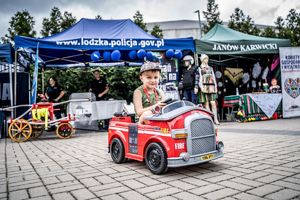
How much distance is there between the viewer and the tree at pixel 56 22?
1728 centimetres

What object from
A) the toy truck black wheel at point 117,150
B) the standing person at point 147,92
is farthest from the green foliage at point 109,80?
the standing person at point 147,92

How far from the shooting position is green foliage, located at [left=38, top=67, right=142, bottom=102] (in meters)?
13.1

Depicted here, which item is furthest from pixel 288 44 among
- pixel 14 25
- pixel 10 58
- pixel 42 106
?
pixel 14 25

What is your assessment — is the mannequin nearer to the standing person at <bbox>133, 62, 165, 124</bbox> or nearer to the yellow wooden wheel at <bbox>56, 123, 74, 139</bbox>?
the yellow wooden wheel at <bbox>56, 123, 74, 139</bbox>

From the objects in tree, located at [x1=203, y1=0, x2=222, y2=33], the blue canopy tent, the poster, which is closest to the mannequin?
the blue canopy tent

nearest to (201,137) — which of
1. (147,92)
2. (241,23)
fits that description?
(147,92)

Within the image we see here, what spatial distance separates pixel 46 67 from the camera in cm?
1162

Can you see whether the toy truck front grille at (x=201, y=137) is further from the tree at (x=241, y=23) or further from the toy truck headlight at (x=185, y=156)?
the tree at (x=241, y=23)

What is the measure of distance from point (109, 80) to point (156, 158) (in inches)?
420

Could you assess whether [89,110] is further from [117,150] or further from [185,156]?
[185,156]

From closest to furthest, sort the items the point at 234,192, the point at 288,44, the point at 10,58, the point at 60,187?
1. the point at 234,192
2. the point at 60,187
3. the point at 10,58
4. the point at 288,44

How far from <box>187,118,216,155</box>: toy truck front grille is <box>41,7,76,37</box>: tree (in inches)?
650

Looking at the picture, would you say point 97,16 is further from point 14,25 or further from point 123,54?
point 123,54

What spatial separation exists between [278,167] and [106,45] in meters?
6.54
